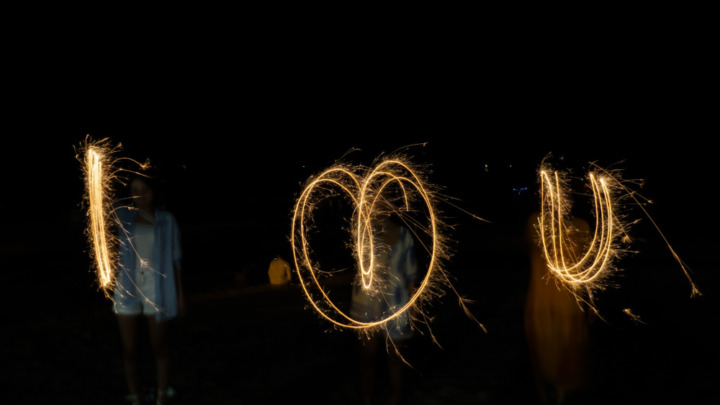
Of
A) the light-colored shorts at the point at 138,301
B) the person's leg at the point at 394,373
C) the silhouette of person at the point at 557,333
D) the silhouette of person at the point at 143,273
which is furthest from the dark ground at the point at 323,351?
the light-colored shorts at the point at 138,301

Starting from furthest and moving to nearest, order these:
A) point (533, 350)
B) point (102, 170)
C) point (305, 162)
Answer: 1. point (305, 162)
2. point (102, 170)
3. point (533, 350)

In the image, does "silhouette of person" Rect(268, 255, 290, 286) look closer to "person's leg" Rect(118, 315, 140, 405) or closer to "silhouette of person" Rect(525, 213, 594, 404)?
"person's leg" Rect(118, 315, 140, 405)

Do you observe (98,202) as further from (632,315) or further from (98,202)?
(632,315)

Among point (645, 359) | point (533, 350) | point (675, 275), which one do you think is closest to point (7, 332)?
point (533, 350)

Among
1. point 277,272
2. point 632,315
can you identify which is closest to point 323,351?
point 632,315

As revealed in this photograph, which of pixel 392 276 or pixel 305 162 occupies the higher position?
pixel 305 162

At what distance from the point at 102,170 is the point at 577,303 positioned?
4000 millimetres

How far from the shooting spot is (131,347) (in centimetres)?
496

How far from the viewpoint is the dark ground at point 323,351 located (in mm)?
5633

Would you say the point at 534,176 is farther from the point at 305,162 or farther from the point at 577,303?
the point at 305,162

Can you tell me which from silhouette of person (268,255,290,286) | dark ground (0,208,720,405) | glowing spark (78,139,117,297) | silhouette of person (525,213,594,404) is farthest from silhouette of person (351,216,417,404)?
silhouette of person (268,255,290,286)

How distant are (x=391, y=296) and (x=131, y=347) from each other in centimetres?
181

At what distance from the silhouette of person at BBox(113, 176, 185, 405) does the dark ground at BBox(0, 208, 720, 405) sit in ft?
2.35

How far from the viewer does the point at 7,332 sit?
823cm
